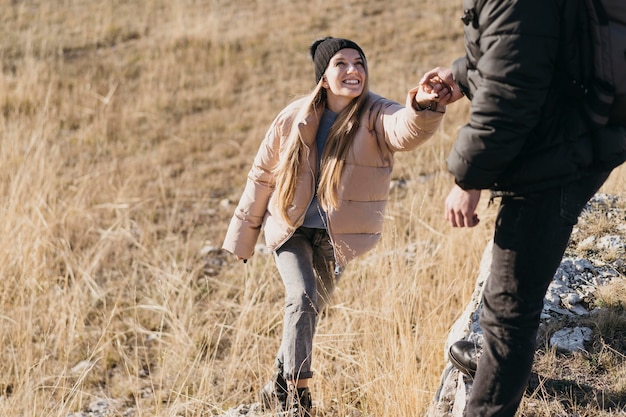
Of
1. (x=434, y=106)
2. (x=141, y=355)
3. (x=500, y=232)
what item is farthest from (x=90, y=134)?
(x=500, y=232)

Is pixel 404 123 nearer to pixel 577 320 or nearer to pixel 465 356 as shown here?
pixel 465 356

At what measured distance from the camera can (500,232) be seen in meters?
2.26

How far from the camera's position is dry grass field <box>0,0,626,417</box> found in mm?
3842

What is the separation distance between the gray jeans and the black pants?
873 millimetres

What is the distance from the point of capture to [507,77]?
2.05 meters

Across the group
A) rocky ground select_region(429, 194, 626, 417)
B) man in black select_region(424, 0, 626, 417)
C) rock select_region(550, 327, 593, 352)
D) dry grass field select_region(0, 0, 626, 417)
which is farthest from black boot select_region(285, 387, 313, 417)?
rock select_region(550, 327, 593, 352)

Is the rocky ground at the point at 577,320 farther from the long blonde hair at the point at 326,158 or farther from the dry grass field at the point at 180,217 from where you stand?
the long blonde hair at the point at 326,158

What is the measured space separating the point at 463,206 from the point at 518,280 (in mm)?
271

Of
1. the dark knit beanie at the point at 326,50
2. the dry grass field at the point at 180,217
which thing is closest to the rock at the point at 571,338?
the dry grass field at the point at 180,217

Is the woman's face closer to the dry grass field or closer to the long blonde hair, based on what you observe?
the long blonde hair

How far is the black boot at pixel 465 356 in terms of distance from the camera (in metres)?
2.67

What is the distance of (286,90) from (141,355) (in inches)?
A: 201

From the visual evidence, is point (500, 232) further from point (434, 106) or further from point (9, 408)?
point (9, 408)

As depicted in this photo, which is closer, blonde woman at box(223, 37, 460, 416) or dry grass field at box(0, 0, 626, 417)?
blonde woman at box(223, 37, 460, 416)
